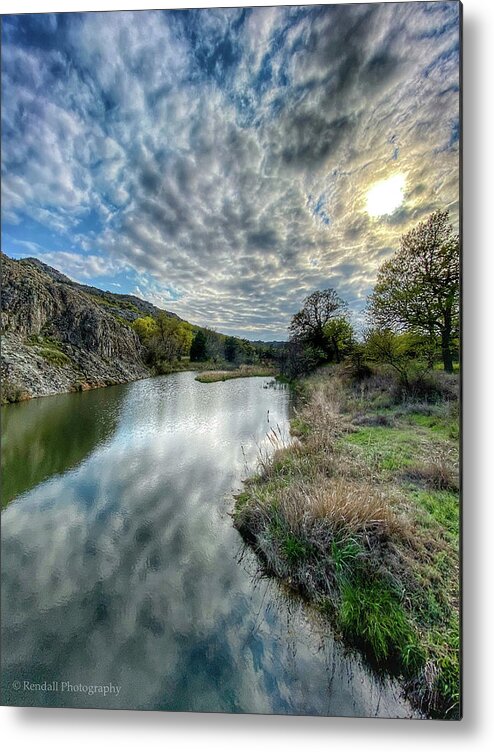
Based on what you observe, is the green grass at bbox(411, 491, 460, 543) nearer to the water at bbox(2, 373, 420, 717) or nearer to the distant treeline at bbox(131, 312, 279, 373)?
the water at bbox(2, 373, 420, 717)

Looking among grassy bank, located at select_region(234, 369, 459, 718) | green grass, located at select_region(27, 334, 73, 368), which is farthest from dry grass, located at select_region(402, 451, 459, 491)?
green grass, located at select_region(27, 334, 73, 368)

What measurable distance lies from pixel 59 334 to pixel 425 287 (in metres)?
2.55

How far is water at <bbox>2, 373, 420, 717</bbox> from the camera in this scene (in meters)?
1.69

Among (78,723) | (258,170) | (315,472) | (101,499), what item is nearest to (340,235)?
(258,170)

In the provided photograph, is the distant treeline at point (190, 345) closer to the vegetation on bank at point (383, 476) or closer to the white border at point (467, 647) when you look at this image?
the vegetation on bank at point (383, 476)

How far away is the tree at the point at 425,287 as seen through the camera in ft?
6.30

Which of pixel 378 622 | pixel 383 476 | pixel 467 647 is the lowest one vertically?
pixel 467 647

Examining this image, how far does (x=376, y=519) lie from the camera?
1812 millimetres

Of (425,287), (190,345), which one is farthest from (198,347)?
(425,287)

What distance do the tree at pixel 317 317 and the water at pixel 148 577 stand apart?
1.50 ft

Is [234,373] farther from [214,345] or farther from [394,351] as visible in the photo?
[394,351]

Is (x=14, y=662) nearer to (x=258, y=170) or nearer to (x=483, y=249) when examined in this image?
(x=258, y=170)

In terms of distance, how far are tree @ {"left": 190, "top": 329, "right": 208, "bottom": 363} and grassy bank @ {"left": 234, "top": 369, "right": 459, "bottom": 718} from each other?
0.77m

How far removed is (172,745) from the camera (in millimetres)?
1738
